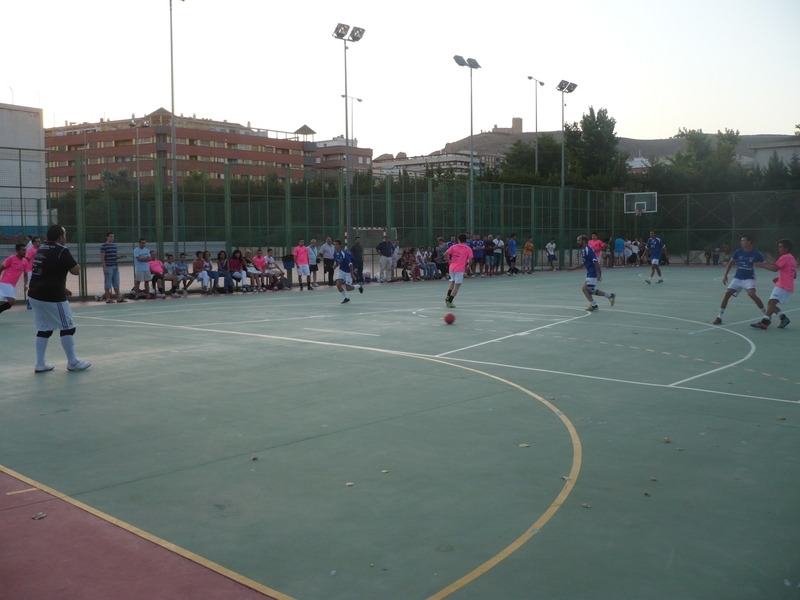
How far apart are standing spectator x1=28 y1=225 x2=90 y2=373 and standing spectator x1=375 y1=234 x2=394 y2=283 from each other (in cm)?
2135

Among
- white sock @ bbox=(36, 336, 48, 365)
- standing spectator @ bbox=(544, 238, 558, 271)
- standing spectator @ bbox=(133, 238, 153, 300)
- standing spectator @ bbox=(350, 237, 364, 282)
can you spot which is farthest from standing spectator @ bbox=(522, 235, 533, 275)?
white sock @ bbox=(36, 336, 48, 365)

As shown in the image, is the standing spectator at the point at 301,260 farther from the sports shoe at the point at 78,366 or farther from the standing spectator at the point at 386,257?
the sports shoe at the point at 78,366

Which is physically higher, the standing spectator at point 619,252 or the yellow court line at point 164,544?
the standing spectator at point 619,252

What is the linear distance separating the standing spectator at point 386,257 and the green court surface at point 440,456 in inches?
701

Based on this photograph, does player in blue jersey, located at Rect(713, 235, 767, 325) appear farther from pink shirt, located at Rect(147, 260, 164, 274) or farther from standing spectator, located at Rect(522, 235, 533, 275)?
standing spectator, located at Rect(522, 235, 533, 275)

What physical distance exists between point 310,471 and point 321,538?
1403 millimetres

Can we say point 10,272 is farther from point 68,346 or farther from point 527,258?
point 527,258

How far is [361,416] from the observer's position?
820 cm

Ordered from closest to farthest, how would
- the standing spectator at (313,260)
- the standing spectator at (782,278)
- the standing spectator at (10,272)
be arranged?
the standing spectator at (782,278), the standing spectator at (10,272), the standing spectator at (313,260)

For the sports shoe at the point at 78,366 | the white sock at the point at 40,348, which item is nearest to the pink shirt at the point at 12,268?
the white sock at the point at 40,348

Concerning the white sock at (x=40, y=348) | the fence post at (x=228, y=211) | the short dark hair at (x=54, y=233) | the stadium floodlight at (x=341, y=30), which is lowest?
the white sock at (x=40, y=348)

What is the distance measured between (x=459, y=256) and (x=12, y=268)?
1011cm

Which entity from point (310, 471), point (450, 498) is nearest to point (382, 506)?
point (450, 498)

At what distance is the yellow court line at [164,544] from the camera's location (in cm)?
428
